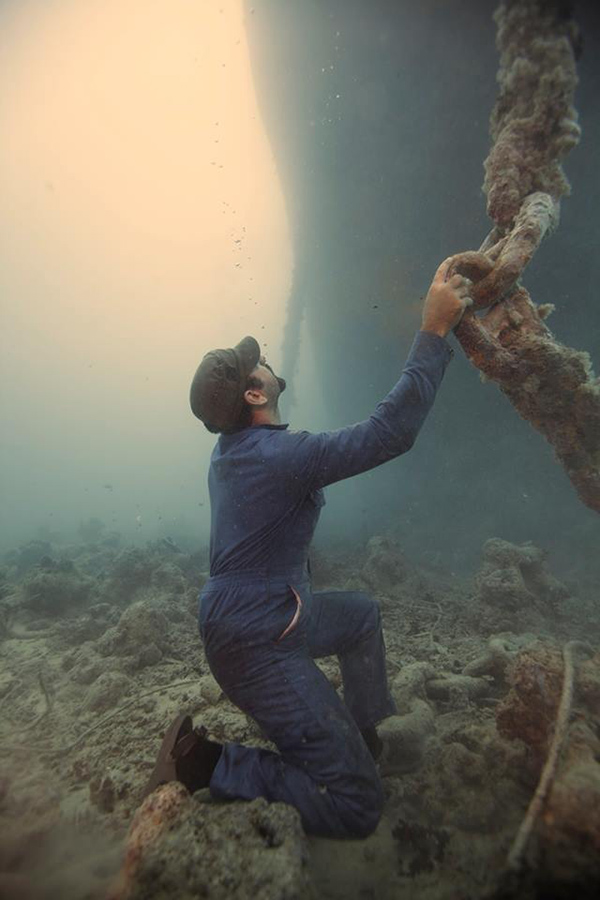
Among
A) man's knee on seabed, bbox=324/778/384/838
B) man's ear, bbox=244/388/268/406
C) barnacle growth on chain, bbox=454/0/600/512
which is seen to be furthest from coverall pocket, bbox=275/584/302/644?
barnacle growth on chain, bbox=454/0/600/512

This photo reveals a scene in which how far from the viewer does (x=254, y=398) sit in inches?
104

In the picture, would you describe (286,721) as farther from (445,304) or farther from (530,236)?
(530,236)

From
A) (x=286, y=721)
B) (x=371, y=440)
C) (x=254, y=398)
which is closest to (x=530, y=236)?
(x=371, y=440)

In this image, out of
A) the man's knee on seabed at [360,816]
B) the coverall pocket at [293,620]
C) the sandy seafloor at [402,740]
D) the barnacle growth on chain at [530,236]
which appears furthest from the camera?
the barnacle growth on chain at [530,236]

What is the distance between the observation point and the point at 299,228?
19.1m

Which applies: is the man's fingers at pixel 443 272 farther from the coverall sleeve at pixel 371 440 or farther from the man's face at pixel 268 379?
the man's face at pixel 268 379

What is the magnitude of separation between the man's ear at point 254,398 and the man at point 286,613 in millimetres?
39

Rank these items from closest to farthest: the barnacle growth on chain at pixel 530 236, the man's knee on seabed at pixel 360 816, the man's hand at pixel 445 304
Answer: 1. the man's knee on seabed at pixel 360 816
2. the man's hand at pixel 445 304
3. the barnacle growth on chain at pixel 530 236

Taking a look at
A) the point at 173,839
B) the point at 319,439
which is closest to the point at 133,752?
the point at 173,839

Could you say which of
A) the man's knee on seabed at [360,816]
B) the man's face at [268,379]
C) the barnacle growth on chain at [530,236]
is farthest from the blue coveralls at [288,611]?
the barnacle growth on chain at [530,236]

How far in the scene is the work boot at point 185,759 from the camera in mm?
2000

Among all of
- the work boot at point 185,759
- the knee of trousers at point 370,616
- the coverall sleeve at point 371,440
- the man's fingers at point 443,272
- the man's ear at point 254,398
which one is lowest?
the work boot at point 185,759

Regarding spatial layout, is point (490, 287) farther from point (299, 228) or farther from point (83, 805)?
point (299, 228)

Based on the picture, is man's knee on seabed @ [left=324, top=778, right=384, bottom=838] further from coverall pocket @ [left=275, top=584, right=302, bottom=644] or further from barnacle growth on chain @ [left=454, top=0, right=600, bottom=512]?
barnacle growth on chain @ [left=454, top=0, right=600, bottom=512]
